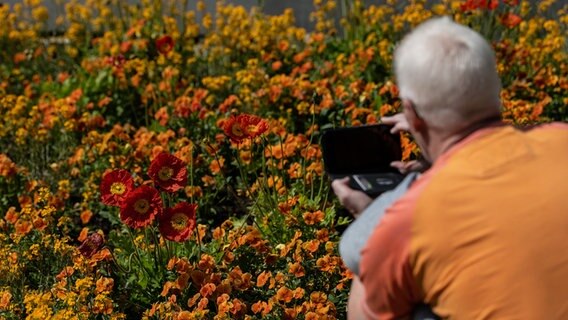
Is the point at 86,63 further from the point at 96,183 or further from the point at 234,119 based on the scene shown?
the point at 234,119

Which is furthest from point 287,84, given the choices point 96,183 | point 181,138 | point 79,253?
point 79,253

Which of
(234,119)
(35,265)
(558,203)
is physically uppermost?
(558,203)

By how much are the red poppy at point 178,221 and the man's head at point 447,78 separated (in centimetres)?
117

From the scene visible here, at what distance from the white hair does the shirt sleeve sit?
18cm

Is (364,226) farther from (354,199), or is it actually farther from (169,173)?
(169,173)

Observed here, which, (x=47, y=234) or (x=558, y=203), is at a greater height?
(x=558, y=203)

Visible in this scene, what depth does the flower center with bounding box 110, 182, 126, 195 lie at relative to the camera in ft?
10.5

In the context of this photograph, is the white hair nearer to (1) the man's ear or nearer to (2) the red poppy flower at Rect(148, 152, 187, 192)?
(1) the man's ear

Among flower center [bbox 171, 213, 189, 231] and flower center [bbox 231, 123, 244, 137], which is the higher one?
flower center [bbox 231, 123, 244, 137]

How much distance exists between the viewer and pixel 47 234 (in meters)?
3.54

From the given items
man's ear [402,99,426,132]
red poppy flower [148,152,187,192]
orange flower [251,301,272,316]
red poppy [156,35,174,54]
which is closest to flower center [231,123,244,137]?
red poppy flower [148,152,187,192]

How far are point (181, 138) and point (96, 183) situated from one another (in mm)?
458

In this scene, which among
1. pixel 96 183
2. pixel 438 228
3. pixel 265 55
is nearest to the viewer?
pixel 438 228

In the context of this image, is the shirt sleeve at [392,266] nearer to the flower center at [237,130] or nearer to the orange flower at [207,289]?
the orange flower at [207,289]
